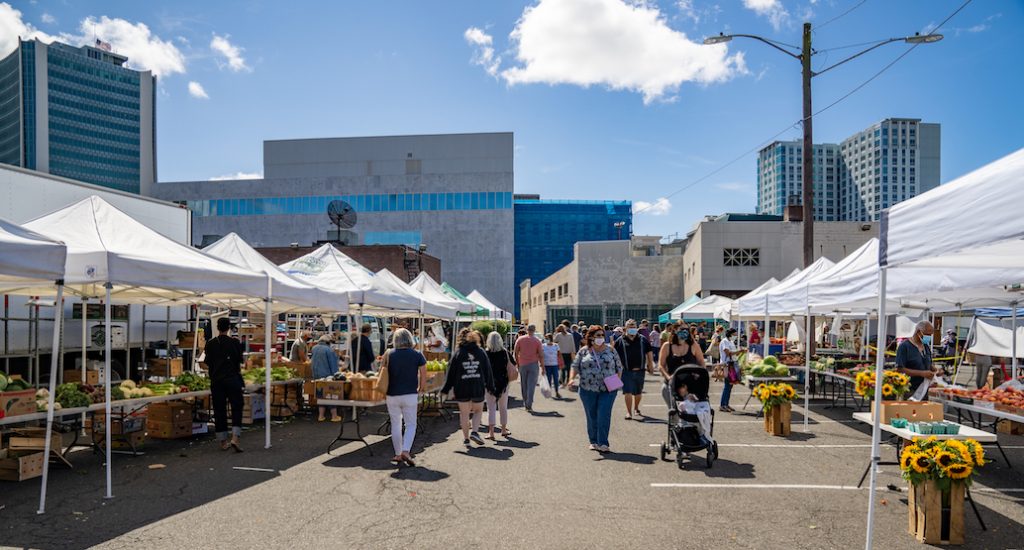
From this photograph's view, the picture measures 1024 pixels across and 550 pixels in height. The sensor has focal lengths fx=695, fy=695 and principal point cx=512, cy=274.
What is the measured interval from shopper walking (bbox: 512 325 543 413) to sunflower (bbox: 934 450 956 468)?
8.97m

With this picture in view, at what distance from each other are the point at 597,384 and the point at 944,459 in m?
4.66

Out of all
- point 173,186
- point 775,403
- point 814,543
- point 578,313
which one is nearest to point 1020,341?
point 775,403

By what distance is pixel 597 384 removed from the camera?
9.98m

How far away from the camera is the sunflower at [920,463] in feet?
20.0

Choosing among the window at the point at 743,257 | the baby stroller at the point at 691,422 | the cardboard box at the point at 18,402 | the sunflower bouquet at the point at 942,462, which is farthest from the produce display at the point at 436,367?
the window at the point at 743,257

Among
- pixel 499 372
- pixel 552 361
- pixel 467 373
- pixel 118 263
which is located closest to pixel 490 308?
pixel 552 361

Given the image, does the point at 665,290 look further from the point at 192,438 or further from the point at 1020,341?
the point at 192,438

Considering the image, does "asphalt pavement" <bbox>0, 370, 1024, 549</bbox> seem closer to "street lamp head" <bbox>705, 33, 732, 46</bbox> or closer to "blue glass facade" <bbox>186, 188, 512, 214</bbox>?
"street lamp head" <bbox>705, 33, 732, 46</bbox>

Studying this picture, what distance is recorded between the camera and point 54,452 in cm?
898

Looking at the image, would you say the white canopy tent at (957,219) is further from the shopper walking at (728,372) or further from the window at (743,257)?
the window at (743,257)

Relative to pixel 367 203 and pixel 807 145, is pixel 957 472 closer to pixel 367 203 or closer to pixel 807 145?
pixel 807 145

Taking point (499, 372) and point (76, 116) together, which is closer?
point (499, 372)

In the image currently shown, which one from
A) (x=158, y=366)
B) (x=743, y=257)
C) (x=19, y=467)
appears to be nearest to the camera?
(x=19, y=467)

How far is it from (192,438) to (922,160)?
74330mm
